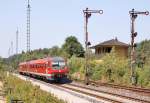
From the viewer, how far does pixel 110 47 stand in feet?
274

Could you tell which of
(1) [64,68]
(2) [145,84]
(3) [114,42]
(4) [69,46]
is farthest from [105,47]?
(2) [145,84]

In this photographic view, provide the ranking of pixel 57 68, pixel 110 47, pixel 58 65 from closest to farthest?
1. pixel 57 68
2. pixel 58 65
3. pixel 110 47

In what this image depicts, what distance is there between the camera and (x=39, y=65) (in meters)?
54.1

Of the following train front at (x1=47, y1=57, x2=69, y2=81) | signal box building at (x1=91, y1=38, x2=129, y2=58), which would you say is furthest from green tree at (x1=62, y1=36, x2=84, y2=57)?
train front at (x1=47, y1=57, x2=69, y2=81)

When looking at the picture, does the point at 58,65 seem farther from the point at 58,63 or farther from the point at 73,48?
the point at 73,48

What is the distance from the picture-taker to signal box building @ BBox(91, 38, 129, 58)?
3268 inches

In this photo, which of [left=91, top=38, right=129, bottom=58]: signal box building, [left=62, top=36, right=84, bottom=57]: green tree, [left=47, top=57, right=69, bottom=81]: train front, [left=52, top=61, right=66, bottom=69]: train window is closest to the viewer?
[left=47, top=57, right=69, bottom=81]: train front

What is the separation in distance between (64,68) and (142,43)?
7936 cm

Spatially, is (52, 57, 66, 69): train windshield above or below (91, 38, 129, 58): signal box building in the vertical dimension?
below

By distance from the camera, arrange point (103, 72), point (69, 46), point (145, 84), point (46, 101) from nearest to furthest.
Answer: point (46, 101) < point (145, 84) < point (103, 72) < point (69, 46)

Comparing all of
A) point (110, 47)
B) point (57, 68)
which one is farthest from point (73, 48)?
point (57, 68)

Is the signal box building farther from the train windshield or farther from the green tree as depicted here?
the train windshield

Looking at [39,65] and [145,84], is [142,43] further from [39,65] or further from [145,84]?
[145,84]

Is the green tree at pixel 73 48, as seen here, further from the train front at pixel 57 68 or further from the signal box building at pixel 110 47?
the train front at pixel 57 68
